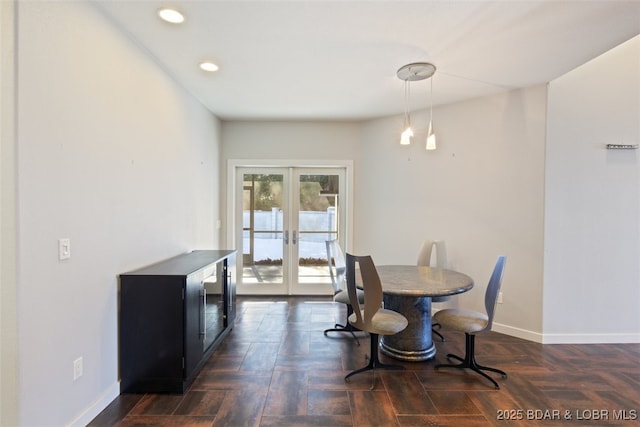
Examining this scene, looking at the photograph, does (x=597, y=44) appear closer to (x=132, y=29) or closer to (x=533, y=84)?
(x=533, y=84)

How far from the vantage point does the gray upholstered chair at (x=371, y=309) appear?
2.33 m

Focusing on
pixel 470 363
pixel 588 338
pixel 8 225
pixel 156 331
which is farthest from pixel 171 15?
pixel 588 338

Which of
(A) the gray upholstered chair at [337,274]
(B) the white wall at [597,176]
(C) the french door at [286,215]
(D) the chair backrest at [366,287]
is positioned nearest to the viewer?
(D) the chair backrest at [366,287]

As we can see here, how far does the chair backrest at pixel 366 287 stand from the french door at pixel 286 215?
2261mm

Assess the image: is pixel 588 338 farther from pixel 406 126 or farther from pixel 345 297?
pixel 406 126

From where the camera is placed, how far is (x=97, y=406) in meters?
1.97

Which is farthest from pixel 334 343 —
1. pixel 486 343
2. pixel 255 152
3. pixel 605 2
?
pixel 605 2

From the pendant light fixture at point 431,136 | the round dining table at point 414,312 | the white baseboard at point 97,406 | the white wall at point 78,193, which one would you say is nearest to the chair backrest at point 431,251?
the round dining table at point 414,312

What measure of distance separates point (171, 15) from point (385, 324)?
2.65 metres

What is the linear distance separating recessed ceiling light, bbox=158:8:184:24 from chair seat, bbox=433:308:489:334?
9.73 feet

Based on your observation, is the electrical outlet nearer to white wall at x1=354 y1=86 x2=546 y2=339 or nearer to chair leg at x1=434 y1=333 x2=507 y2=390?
chair leg at x1=434 y1=333 x2=507 y2=390

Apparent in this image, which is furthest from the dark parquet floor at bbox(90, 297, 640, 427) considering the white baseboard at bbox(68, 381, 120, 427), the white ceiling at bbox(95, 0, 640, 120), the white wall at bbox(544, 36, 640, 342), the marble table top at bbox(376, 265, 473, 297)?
the white ceiling at bbox(95, 0, 640, 120)

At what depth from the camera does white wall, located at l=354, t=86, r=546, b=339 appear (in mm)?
3178

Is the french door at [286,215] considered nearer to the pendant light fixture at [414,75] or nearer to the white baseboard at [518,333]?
the pendant light fixture at [414,75]
